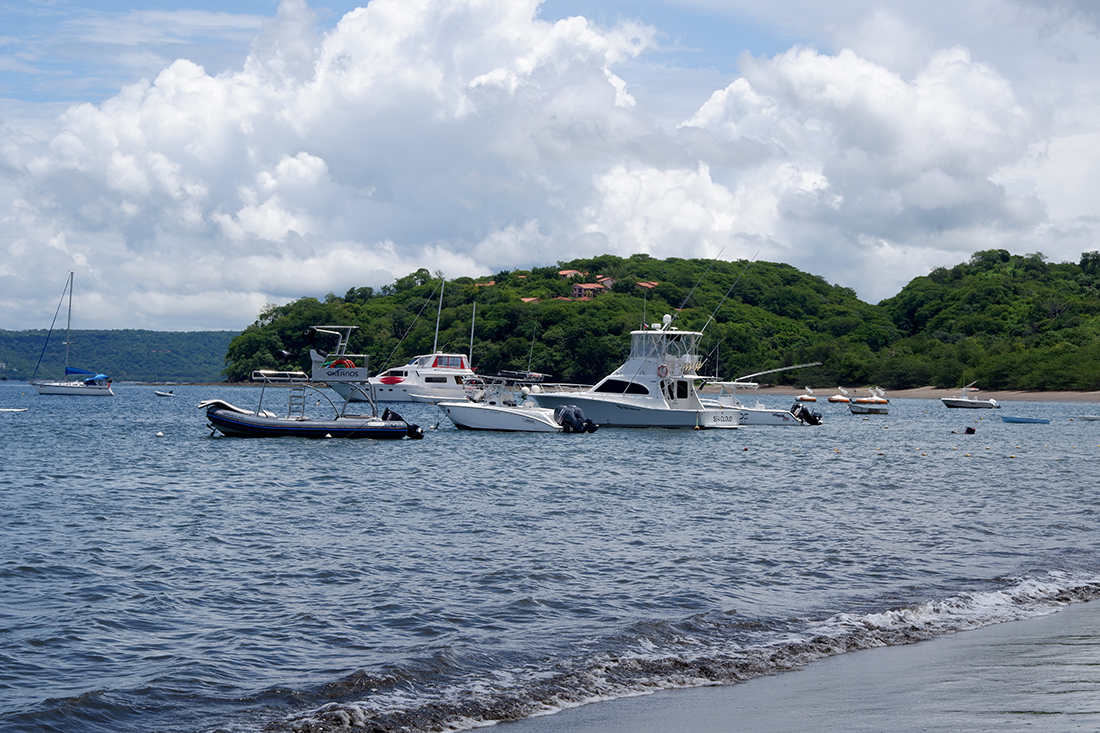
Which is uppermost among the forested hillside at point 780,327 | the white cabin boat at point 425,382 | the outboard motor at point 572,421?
the forested hillside at point 780,327

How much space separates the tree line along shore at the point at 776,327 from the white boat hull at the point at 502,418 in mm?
62721

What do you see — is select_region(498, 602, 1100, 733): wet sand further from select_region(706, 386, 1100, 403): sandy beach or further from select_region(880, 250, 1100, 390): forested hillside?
select_region(880, 250, 1100, 390): forested hillside

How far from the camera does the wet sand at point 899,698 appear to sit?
6758mm

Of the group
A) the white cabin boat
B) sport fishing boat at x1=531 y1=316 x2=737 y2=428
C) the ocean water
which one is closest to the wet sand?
the ocean water

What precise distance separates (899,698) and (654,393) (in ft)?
135

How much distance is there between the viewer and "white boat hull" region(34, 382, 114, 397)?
101 m

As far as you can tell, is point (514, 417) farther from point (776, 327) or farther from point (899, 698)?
point (776, 327)

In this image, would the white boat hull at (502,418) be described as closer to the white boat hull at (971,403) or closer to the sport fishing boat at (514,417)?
the sport fishing boat at (514,417)

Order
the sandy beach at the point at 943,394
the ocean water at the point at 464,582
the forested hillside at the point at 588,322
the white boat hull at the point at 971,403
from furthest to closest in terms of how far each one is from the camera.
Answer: the forested hillside at the point at 588,322 < the sandy beach at the point at 943,394 < the white boat hull at the point at 971,403 < the ocean water at the point at 464,582

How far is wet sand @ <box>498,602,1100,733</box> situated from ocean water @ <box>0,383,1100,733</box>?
43 centimetres

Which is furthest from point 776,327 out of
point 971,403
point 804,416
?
point 804,416

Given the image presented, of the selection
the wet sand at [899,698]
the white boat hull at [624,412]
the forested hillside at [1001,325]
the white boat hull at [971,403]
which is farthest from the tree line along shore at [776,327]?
the wet sand at [899,698]

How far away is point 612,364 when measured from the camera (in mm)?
131625

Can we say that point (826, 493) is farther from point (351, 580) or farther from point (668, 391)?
point (668, 391)
